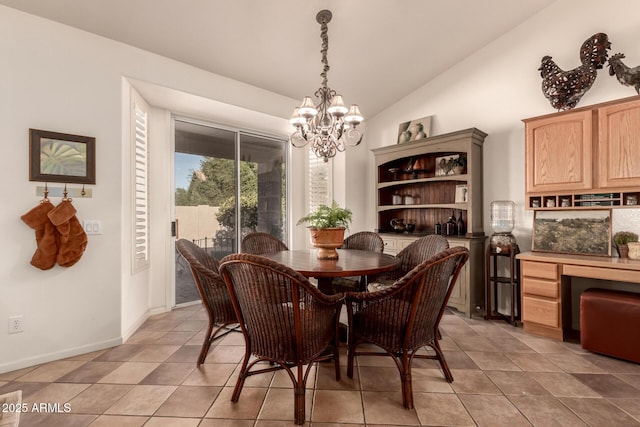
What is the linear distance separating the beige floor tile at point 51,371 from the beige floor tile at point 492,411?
9.37 ft

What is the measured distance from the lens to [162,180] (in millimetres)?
3701

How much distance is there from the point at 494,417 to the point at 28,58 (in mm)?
4132

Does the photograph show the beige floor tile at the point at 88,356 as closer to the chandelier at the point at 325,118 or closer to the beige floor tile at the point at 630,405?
the chandelier at the point at 325,118

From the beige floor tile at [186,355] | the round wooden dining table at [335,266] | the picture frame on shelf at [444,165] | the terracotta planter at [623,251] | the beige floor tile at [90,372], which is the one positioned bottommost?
the beige floor tile at [186,355]

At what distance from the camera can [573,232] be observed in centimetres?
301

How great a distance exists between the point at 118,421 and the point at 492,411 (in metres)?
2.18

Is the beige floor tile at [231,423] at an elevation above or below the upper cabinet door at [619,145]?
below

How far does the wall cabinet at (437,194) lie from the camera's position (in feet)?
11.7

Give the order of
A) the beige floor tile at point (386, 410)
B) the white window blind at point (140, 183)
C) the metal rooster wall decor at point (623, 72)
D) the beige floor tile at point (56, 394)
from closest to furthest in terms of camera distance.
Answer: the beige floor tile at point (386, 410) < the beige floor tile at point (56, 394) < the metal rooster wall decor at point (623, 72) < the white window blind at point (140, 183)

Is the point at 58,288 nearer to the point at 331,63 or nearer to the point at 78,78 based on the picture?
the point at 78,78

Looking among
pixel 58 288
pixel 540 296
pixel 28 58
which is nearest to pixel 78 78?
pixel 28 58

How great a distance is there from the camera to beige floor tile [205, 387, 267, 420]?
68.9 inches

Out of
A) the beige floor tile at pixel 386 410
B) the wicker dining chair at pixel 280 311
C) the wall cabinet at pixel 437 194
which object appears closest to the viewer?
the wicker dining chair at pixel 280 311

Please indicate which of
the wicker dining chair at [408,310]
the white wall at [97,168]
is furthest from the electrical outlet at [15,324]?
the wicker dining chair at [408,310]
